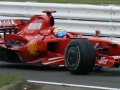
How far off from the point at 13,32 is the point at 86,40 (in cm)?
275

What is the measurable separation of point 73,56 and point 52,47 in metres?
0.85

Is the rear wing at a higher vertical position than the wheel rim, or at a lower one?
higher

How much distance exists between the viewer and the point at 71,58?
1059 centimetres

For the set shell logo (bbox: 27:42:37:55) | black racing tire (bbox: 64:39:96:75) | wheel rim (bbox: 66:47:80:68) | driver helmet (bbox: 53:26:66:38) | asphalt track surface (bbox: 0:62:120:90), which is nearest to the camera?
asphalt track surface (bbox: 0:62:120:90)

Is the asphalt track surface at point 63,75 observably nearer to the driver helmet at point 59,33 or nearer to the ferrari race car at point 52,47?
the ferrari race car at point 52,47

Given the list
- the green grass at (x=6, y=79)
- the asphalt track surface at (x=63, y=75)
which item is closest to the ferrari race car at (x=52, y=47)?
the asphalt track surface at (x=63, y=75)

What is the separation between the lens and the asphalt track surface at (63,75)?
9.36m

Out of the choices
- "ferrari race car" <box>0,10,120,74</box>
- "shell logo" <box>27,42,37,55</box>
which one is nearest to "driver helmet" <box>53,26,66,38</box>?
"ferrari race car" <box>0,10,120,74</box>

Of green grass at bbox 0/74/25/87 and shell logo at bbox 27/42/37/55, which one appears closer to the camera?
green grass at bbox 0/74/25/87

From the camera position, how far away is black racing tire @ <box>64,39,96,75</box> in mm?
10195

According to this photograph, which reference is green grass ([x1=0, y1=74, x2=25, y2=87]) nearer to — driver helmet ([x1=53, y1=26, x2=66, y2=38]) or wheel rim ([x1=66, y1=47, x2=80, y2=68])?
wheel rim ([x1=66, y1=47, x2=80, y2=68])

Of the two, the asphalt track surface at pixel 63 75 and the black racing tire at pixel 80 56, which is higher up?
the black racing tire at pixel 80 56

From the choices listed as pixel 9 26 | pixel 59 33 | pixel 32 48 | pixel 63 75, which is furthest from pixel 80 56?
pixel 9 26

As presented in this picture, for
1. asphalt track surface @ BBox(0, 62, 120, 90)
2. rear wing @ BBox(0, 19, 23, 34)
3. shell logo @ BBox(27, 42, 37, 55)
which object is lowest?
asphalt track surface @ BBox(0, 62, 120, 90)
